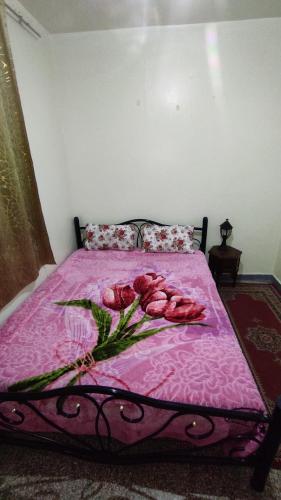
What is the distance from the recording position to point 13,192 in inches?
61.5

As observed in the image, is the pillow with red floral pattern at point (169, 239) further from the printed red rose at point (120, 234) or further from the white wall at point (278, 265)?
the white wall at point (278, 265)

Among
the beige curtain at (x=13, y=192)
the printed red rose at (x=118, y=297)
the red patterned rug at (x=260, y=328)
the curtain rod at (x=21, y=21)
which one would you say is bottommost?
the red patterned rug at (x=260, y=328)

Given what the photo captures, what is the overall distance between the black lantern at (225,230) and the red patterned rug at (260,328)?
1.90 ft

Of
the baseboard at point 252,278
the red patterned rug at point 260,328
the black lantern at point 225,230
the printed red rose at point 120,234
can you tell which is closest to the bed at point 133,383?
the red patterned rug at point 260,328

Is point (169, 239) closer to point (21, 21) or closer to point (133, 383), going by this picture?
point (133, 383)

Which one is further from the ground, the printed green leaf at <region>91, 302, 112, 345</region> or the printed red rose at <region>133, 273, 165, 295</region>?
the printed red rose at <region>133, 273, 165, 295</region>

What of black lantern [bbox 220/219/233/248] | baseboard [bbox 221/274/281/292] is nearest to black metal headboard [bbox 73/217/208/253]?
black lantern [bbox 220/219/233/248]

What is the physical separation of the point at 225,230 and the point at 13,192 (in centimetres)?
212

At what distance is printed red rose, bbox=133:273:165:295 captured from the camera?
186 centimetres

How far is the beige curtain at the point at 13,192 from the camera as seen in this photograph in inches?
58.3

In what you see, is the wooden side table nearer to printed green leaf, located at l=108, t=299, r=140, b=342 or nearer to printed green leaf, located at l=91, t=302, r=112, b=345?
printed green leaf, located at l=108, t=299, r=140, b=342

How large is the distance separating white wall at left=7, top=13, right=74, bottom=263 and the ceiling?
0.25 meters

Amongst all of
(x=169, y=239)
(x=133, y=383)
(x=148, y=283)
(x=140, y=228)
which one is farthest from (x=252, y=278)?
(x=133, y=383)

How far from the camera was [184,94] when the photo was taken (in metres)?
2.33
